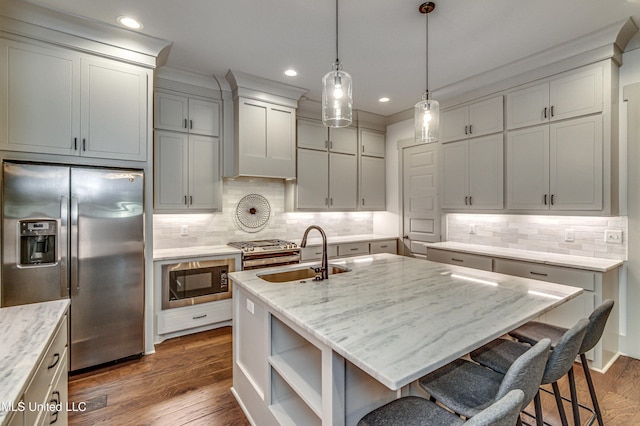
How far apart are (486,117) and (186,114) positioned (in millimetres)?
3389

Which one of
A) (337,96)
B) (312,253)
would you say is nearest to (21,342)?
(337,96)

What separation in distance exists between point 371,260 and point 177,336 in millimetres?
2193

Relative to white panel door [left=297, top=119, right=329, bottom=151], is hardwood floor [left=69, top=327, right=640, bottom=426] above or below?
below

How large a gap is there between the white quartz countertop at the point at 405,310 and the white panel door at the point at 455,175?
1779mm

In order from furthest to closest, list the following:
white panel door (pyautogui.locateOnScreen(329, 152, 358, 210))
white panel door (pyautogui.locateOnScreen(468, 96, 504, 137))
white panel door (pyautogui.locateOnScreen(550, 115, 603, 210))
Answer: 1. white panel door (pyautogui.locateOnScreen(329, 152, 358, 210))
2. white panel door (pyautogui.locateOnScreen(468, 96, 504, 137))
3. white panel door (pyautogui.locateOnScreen(550, 115, 603, 210))

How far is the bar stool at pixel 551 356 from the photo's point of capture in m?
1.31

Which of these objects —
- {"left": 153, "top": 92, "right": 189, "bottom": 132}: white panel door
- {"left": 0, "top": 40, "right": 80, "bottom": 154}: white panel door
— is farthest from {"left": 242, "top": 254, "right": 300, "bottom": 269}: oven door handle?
{"left": 0, "top": 40, "right": 80, "bottom": 154}: white panel door

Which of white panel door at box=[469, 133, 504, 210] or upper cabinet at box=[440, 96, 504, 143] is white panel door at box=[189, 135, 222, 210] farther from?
white panel door at box=[469, 133, 504, 210]

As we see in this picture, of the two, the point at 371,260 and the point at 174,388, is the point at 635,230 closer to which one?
the point at 371,260

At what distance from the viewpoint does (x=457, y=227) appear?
13.6 feet

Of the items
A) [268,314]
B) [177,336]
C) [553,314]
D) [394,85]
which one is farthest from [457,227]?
[177,336]

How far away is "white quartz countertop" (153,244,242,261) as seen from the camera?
3.08 m

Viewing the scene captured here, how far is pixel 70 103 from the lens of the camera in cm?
246

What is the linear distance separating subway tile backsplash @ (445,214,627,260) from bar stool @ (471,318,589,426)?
1951 millimetres
